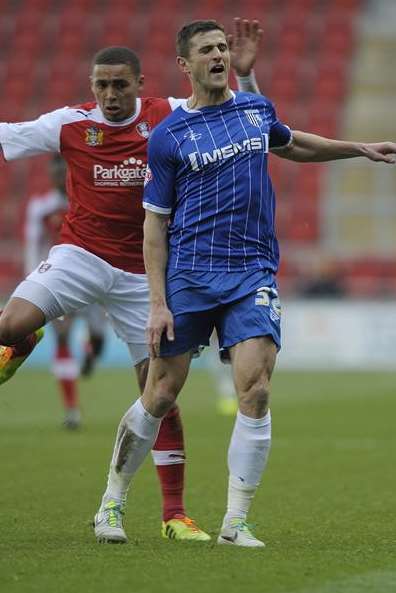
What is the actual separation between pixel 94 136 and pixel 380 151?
4.78ft

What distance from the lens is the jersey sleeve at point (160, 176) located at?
6.00 meters

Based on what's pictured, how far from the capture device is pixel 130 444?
6340 millimetres

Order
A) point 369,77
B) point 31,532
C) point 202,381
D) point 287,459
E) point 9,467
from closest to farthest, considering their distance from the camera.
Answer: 1. point 31,532
2. point 9,467
3. point 287,459
4. point 202,381
5. point 369,77

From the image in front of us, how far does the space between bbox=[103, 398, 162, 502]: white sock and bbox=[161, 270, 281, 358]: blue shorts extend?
1.30 ft

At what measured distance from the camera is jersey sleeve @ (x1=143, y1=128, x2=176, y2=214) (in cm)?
600

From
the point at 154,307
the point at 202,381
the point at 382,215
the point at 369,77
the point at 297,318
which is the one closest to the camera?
the point at 154,307

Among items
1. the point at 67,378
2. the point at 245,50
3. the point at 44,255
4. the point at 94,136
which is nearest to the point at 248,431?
the point at 94,136

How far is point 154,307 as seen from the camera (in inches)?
236

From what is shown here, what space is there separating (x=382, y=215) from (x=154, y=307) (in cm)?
1910

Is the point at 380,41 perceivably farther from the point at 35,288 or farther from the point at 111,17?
the point at 35,288

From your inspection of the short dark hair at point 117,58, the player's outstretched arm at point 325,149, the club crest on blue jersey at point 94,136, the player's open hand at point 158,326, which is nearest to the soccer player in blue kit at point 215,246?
the player's open hand at point 158,326

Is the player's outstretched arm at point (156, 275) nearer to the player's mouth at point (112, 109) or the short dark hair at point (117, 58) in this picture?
the player's mouth at point (112, 109)

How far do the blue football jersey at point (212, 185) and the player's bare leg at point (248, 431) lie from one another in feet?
1.39

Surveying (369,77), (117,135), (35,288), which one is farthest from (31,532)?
(369,77)
